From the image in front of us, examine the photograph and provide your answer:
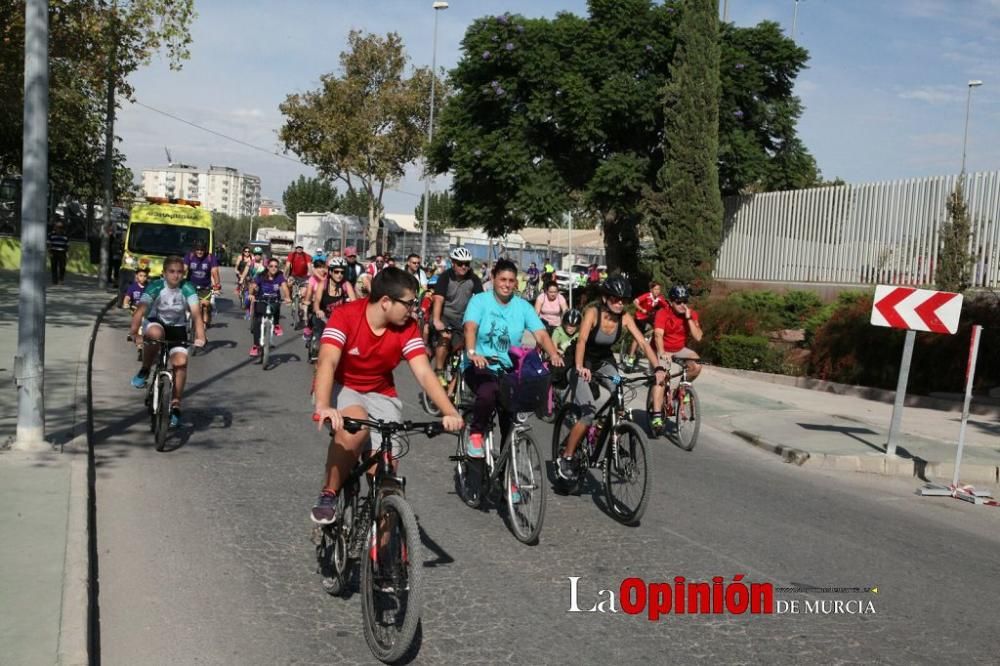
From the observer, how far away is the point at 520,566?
6383mm

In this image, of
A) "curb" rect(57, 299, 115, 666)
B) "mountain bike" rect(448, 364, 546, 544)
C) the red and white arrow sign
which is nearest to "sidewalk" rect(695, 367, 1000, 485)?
the red and white arrow sign

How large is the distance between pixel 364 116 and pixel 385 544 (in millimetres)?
48213

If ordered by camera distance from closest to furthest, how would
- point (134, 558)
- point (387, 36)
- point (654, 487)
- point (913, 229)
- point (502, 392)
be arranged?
point (134, 558)
point (502, 392)
point (654, 487)
point (913, 229)
point (387, 36)

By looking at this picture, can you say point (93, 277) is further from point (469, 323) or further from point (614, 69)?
point (469, 323)

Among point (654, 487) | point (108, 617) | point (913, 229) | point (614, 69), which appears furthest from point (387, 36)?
point (108, 617)

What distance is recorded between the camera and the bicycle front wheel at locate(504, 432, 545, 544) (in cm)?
685

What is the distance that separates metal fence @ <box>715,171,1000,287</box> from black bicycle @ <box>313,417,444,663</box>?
15759 millimetres

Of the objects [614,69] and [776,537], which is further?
[614,69]

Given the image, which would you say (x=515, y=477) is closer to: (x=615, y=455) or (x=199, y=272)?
(x=615, y=455)

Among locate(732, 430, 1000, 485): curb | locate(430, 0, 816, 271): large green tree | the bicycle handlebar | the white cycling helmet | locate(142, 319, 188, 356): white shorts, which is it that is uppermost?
locate(430, 0, 816, 271): large green tree

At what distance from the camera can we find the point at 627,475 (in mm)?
7637

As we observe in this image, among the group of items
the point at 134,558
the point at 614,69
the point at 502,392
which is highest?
the point at 614,69

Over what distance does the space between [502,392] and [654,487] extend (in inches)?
96.6

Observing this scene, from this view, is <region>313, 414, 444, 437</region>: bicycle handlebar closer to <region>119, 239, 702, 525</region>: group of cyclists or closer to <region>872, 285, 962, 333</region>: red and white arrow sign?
<region>119, 239, 702, 525</region>: group of cyclists
